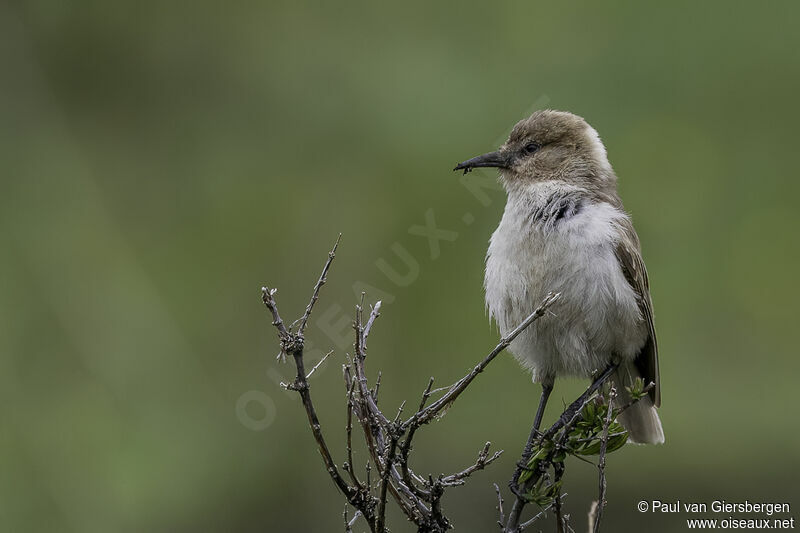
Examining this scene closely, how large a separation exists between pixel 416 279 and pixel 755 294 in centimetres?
334

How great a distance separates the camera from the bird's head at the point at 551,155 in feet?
14.1

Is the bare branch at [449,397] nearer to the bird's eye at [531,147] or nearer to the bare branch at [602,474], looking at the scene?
the bare branch at [602,474]

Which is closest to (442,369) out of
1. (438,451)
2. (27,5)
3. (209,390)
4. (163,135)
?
(438,451)

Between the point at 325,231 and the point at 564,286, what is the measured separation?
5.06 metres

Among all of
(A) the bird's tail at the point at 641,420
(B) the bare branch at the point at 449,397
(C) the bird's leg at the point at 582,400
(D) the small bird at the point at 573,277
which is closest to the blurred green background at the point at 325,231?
(D) the small bird at the point at 573,277

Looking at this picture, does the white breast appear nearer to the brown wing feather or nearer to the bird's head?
the brown wing feather

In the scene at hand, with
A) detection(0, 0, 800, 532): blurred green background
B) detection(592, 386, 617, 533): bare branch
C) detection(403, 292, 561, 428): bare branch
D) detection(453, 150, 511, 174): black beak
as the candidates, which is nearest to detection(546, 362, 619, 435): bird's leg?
detection(592, 386, 617, 533): bare branch

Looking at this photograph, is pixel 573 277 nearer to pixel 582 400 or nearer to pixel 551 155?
pixel 582 400

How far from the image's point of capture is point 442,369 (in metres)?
8.34

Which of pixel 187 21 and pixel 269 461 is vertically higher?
pixel 187 21

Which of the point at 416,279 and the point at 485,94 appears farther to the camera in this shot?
the point at 485,94

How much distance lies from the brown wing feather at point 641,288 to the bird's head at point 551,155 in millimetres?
361

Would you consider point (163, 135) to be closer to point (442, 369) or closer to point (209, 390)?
point (209, 390)

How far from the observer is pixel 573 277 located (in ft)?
12.7
